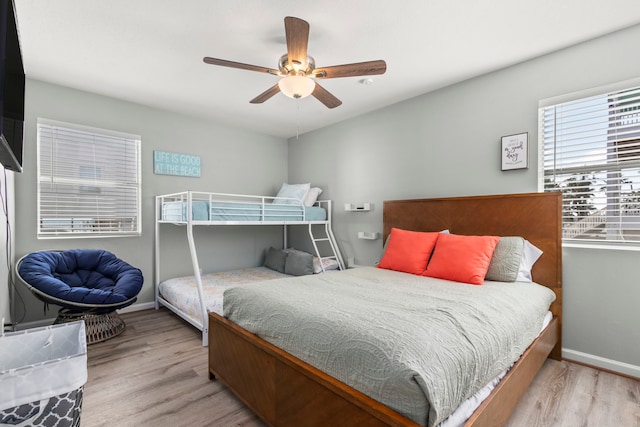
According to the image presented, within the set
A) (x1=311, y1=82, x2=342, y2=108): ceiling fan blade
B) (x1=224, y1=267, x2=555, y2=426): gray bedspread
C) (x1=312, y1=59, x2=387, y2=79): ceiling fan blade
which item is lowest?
(x1=224, y1=267, x2=555, y2=426): gray bedspread

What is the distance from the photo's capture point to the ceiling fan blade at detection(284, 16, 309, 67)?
1.70m

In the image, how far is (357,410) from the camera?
42.6 inches

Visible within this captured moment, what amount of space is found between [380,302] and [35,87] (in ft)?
12.3

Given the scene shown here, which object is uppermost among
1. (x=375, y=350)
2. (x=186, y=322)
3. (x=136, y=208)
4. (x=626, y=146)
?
(x=626, y=146)

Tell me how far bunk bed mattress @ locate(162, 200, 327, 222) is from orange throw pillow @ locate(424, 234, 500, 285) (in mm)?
1848

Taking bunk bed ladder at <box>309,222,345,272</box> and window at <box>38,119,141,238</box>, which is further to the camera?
bunk bed ladder at <box>309,222,345,272</box>

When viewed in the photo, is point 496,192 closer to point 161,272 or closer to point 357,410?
point 357,410

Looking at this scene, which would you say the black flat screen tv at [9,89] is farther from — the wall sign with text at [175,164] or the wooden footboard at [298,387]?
the wall sign with text at [175,164]

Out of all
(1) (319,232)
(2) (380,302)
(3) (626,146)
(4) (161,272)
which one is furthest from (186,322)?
(3) (626,146)

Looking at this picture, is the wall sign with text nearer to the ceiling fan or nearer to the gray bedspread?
the ceiling fan

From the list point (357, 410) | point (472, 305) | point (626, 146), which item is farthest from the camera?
→ point (626, 146)

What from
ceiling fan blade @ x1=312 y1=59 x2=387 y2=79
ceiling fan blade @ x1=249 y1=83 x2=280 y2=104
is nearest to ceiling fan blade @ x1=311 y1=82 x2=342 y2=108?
ceiling fan blade @ x1=312 y1=59 x2=387 y2=79

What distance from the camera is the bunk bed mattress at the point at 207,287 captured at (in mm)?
2818

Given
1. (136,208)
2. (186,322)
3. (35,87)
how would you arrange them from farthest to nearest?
(136,208) < (186,322) < (35,87)
